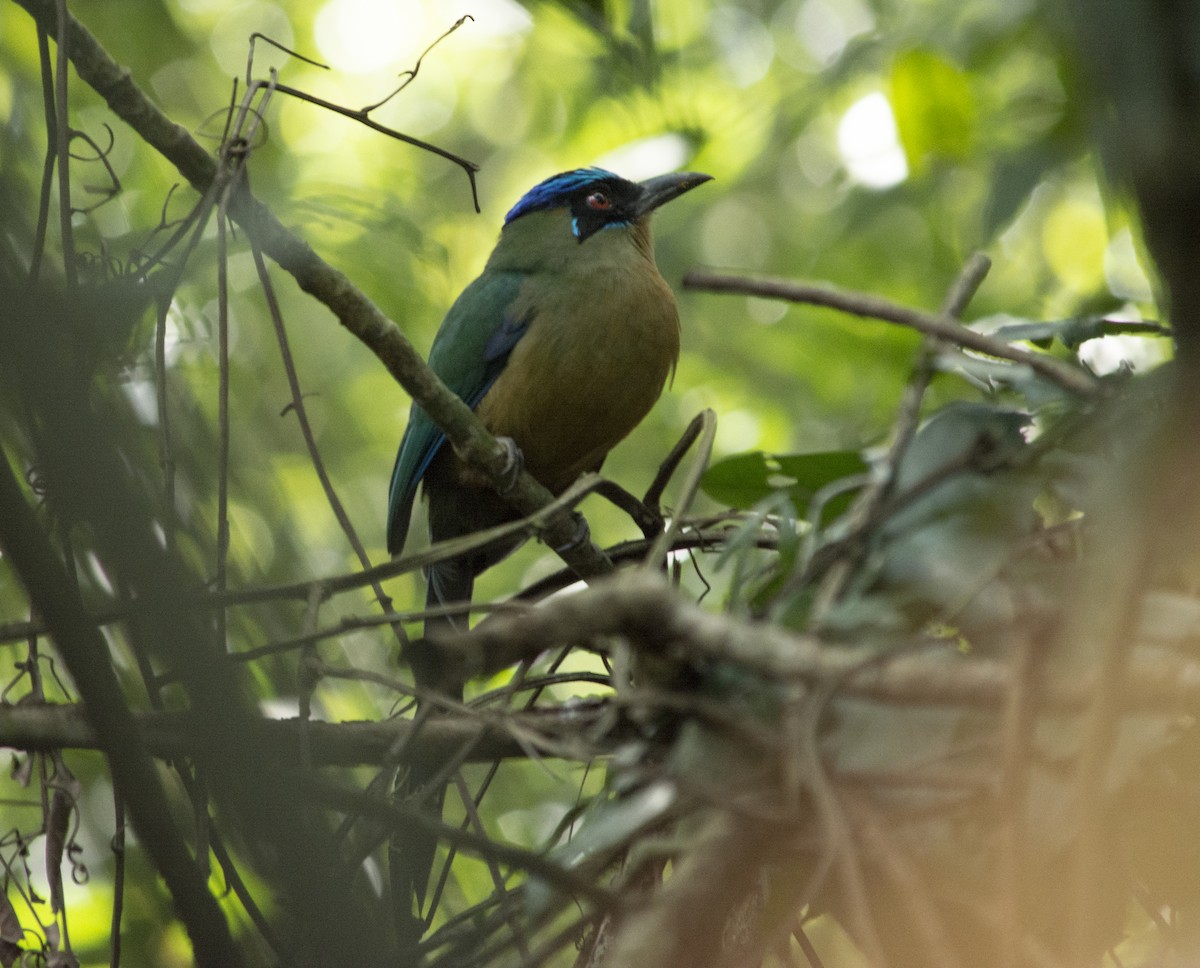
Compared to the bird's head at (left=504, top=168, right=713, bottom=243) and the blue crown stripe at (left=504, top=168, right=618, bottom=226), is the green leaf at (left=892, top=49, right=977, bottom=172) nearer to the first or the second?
the bird's head at (left=504, top=168, right=713, bottom=243)

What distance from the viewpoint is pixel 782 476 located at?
2004mm

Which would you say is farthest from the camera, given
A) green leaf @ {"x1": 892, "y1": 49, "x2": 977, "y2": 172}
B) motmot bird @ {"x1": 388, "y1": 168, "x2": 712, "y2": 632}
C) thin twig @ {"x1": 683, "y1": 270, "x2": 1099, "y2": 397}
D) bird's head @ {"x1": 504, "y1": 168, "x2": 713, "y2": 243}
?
bird's head @ {"x1": 504, "y1": 168, "x2": 713, "y2": 243}

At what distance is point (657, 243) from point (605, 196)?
109 inches

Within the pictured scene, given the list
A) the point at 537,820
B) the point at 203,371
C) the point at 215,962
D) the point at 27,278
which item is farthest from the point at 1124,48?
the point at 537,820

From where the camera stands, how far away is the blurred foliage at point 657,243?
191cm

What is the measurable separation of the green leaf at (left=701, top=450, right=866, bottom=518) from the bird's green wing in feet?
7.15

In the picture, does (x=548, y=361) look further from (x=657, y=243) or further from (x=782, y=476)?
(x=657, y=243)

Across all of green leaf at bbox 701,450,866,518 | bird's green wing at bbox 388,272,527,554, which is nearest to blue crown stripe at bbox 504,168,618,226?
bird's green wing at bbox 388,272,527,554

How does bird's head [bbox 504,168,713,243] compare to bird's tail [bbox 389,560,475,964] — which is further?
bird's head [bbox 504,168,713,243]

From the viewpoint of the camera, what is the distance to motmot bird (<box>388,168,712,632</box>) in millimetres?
4086

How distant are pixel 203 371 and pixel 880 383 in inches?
117

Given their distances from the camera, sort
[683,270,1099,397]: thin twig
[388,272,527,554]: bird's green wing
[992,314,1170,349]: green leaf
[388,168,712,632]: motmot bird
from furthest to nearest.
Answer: [388,272,527,554]: bird's green wing < [388,168,712,632]: motmot bird < [992,314,1170,349]: green leaf < [683,270,1099,397]: thin twig

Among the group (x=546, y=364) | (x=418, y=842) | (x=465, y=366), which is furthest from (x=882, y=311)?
(x=465, y=366)

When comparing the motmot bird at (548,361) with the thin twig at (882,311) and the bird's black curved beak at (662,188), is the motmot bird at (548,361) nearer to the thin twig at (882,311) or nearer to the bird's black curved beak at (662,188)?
the bird's black curved beak at (662,188)
